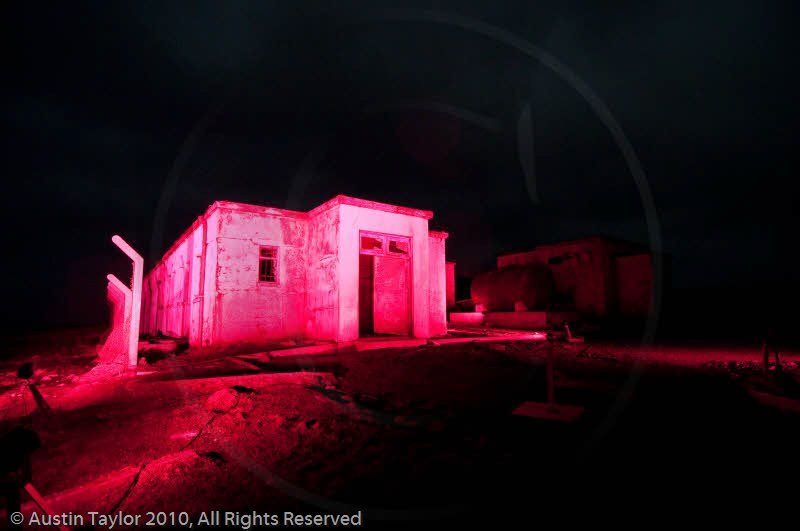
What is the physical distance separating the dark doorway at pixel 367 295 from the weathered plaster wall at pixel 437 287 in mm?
2214

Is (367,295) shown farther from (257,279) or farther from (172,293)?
(172,293)

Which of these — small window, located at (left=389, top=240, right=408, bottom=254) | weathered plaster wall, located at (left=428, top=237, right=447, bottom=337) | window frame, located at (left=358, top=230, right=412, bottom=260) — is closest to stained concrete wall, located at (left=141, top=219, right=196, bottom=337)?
window frame, located at (left=358, top=230, right=412, bottom=260)

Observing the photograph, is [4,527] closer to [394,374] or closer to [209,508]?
[209,508]

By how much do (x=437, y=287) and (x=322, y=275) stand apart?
14.6 ft

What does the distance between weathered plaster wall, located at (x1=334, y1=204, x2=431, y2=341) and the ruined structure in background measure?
→ 345 inches

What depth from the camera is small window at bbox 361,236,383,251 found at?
10.9 m

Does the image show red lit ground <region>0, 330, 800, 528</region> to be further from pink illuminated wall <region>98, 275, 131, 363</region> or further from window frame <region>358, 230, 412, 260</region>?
window frame <region>358, 230, 412, 260</region>

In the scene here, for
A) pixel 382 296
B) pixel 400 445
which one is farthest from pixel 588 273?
pixel 400 445

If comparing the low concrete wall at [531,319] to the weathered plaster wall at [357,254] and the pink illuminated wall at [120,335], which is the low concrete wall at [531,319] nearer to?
the weathered plaster wall at [357,254]

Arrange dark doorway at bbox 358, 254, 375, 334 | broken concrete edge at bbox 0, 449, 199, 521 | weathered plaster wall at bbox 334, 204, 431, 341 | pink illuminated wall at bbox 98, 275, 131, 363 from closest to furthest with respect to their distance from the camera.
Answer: broken concrete edge at bbox 0, 449, 199, 521
pink illuminated wall at bbox 98, 275, 131, 363
weathered plaster wall at bbox 334, 204, 431, 341
dark doorway at bbox 358, 254, 375, 334

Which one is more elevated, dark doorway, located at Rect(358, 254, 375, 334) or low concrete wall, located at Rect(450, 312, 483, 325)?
dark doorway, located at Rect(358, 254, 375, 334)

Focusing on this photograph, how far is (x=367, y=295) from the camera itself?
45.6 feet

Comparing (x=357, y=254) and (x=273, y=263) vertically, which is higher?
(x=357, y=254)

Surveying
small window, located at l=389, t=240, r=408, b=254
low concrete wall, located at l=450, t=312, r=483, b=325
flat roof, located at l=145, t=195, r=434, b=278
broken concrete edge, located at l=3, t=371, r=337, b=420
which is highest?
flat roof, located at l=145, t=195, r=434, b=278
